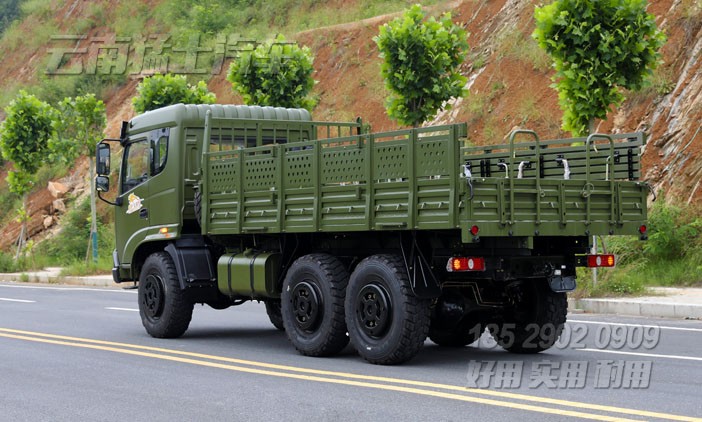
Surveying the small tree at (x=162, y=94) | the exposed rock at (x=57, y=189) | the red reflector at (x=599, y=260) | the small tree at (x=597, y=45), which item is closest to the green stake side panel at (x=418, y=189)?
the red reflector at (x=599, y=260)

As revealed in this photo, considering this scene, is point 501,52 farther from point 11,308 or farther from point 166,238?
point 166,238

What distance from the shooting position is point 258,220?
1247 centimetres

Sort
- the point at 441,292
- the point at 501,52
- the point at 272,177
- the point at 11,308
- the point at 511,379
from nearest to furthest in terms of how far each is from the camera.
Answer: the point at 511,379 < the point at 441,292 < the point at 272,177 < the point at 11,308 < the point at 501,52

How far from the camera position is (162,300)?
46.1 feet

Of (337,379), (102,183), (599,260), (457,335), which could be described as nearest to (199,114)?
(102,183)

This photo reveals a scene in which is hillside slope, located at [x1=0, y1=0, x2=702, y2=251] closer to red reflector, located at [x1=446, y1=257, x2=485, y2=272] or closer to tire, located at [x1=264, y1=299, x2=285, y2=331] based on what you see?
tire, located at [x1=264, y1=299, x2=285, y2=331]

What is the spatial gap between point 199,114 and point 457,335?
4.51 m

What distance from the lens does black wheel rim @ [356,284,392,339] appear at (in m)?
10.7

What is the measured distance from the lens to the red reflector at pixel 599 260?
444 inches

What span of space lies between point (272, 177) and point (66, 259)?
2614cm

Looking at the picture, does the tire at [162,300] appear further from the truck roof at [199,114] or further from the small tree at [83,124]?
the small tree at [83,124]

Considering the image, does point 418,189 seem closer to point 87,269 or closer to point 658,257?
point 658,257

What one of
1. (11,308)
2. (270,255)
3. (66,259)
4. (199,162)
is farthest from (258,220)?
(66,259)

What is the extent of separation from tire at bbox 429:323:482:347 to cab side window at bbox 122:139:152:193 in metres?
4.62
